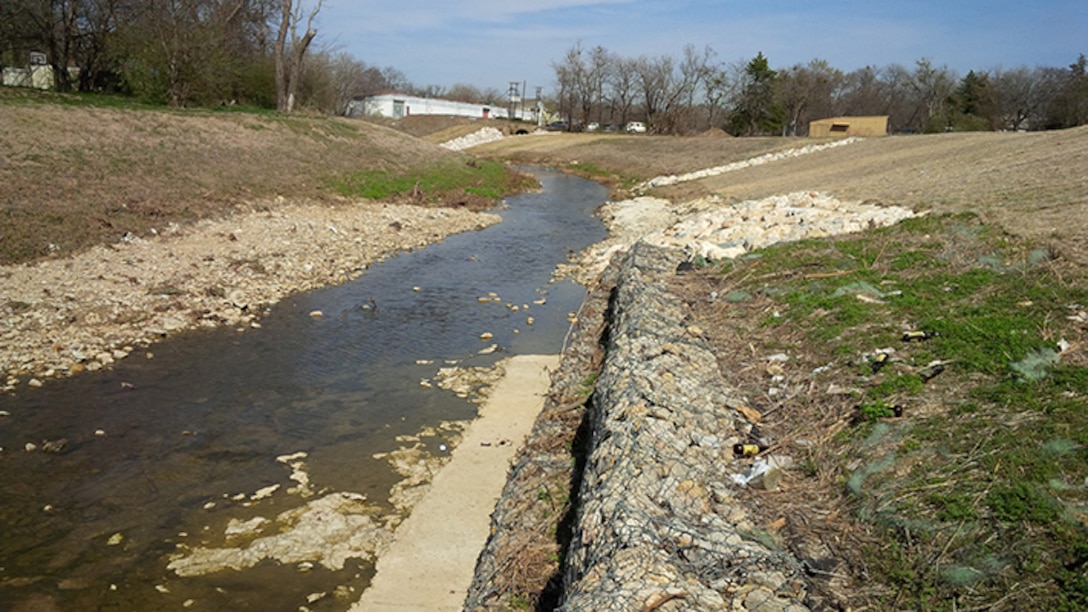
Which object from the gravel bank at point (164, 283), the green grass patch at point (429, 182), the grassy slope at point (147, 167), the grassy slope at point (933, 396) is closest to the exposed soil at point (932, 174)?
the grassy slope at point (933, 396)

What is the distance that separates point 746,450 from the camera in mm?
6090

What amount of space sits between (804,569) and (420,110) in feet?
323

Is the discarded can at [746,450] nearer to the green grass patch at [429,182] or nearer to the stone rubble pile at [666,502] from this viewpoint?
the stone rubble pile at [666,502]

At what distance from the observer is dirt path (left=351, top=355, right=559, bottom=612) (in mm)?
5930

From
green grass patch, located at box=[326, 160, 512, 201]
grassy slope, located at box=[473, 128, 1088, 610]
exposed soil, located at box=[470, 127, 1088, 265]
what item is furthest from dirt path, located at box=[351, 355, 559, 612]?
green grass patch, located at box=[326, 160, 512, 201]

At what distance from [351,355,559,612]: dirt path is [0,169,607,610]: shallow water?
0.32 meters

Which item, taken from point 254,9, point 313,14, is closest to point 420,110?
point 254,9

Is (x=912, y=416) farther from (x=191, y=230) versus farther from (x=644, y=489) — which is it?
(x=191, y=230)

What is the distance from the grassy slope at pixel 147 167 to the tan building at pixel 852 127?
26970 millimetres

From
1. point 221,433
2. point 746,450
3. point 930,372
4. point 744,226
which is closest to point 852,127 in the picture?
point 744,226

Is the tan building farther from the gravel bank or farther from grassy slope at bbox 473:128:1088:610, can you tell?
grassy slope at bbox 473:128:1088:610

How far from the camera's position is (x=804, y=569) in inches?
182

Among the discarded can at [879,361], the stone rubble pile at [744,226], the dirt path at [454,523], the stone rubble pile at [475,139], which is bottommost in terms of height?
the dirt path at [454,523]

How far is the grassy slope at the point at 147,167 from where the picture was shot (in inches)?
594
